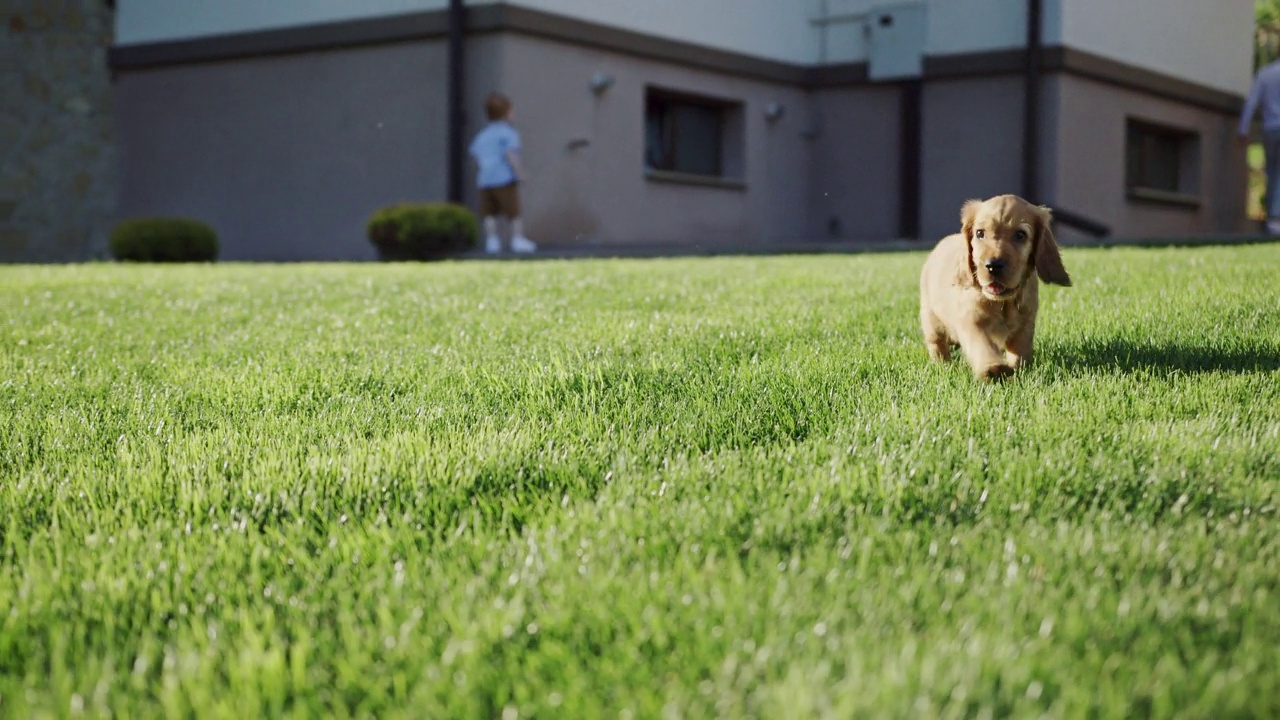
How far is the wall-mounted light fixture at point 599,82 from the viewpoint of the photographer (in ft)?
56.6

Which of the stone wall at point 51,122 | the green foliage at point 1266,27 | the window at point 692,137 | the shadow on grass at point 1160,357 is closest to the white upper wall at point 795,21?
the stone wall at point 51,122

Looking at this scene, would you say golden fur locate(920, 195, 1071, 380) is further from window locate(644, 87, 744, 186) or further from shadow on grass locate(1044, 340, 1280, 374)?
window locate(644, 87, 744, 186)

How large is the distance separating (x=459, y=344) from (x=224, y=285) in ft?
13.7

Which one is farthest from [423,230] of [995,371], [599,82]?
→ [995,371]

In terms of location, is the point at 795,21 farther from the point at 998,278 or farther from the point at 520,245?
the point at 998,278

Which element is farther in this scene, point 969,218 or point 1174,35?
point 1174,35

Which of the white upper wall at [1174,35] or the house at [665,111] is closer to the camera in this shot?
the house at [665,111]

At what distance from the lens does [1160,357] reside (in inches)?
185

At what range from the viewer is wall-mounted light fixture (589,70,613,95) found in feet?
56.6

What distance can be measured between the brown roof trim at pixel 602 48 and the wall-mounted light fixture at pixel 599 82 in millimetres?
387

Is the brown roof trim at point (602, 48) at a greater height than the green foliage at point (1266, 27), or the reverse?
the green foliage at point (1266, 27)

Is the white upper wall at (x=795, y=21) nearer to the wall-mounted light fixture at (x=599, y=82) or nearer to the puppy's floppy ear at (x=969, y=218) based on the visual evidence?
the wall-mounted light fixture at (x=599, y=82)

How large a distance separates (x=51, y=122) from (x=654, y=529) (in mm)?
19069

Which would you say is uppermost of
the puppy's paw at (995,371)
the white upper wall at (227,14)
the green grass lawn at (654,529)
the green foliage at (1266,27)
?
the green foliage at (1266,27)
